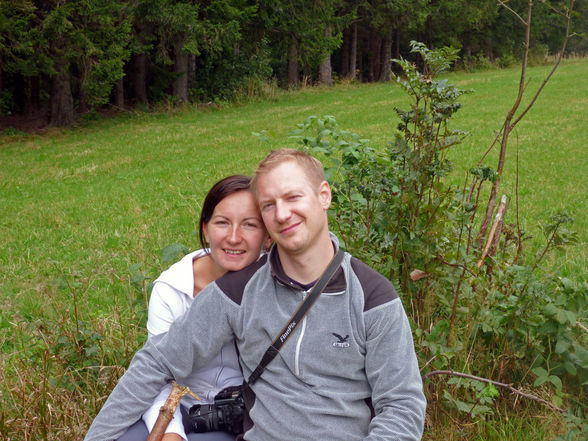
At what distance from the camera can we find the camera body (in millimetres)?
2383

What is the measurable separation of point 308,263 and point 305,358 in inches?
13.8

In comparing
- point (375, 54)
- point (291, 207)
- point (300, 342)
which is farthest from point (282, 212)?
point (375, 54)

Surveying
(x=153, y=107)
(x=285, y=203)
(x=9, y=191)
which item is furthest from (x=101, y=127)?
(x=285, y=203)

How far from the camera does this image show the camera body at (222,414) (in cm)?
238

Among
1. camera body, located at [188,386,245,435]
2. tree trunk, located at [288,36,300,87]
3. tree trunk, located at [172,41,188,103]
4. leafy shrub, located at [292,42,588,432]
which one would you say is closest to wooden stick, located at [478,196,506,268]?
leafy shrub, located at [292,42,588,432]

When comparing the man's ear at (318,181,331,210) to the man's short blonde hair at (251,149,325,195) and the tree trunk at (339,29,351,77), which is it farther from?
the tree trunk at (339,29,351,77)

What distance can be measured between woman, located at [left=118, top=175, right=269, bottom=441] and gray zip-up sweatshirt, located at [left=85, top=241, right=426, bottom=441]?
145 millimetres

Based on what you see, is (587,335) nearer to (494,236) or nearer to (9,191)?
(494,236)

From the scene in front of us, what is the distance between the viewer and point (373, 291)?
7.10 ft

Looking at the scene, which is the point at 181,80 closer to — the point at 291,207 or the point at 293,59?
the point at 293,59

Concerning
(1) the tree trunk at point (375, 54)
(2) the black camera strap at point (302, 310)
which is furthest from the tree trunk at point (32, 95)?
(2) the black camera strap at point (302, 310)

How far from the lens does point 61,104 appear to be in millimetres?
18641

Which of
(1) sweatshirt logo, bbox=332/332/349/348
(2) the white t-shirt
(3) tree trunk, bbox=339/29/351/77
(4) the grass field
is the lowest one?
(4) the grass field

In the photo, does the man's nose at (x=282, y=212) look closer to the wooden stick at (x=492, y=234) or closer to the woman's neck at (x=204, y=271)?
the woman's neck at (x=204, y=271)
